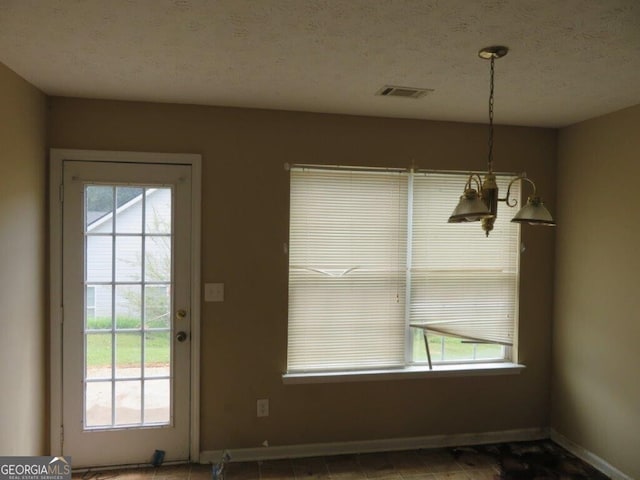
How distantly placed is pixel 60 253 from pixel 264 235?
4.21 feet

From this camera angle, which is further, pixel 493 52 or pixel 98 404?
pixel 98 404

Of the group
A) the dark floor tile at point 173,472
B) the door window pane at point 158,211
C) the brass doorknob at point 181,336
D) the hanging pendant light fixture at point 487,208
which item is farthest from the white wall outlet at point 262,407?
the hanging pendant light fixture at point 487,208

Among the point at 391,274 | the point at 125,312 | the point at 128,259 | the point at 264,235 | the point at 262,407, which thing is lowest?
the point at 262,407

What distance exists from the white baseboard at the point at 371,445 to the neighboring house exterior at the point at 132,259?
1050mm

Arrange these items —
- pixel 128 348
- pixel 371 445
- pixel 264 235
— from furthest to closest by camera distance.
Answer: pixel 371 445 → pixel 264 235 → pixel 128 348

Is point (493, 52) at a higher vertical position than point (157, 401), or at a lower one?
higher

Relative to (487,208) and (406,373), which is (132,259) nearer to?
(406,373)

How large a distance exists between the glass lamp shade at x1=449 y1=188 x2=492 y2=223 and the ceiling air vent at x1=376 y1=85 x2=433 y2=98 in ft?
3.31

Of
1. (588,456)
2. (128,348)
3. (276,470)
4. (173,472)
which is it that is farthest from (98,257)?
(588,456)

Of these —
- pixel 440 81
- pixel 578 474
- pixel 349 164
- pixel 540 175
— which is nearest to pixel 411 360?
pixel 578 474

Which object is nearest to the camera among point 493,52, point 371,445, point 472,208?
point 472,208

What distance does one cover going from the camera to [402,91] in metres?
2.50

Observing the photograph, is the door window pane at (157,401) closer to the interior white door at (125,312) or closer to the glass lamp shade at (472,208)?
the interior white door at (125,312)

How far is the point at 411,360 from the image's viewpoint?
3.20 meters
